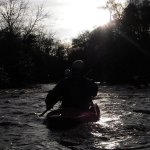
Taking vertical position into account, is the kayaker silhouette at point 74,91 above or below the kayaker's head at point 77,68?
below

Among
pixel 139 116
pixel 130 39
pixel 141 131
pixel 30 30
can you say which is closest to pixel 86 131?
pixel 141 131

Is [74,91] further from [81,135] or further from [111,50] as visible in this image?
[111,50]

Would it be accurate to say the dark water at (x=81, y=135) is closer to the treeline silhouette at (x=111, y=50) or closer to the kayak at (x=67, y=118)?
the kayak at (x=67, y=118)

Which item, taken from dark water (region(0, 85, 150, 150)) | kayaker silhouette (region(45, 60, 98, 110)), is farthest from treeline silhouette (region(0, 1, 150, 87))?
kayaker silhouette (region(45, 60, 98, 110))

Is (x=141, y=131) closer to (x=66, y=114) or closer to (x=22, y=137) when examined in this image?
(x=66, y=114)

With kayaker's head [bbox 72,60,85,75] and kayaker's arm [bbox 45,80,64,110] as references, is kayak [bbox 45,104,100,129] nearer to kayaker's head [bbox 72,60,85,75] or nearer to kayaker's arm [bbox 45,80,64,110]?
kayaker's arm [bbox 45,80,64,110]

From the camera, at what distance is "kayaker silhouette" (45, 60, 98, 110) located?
32.2 ft

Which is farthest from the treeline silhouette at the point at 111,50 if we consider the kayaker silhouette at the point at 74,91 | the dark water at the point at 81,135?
the kayaker silhouette at the point at 74,91

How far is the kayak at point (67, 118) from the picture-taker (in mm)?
9492

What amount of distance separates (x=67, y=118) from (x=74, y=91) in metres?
0.81

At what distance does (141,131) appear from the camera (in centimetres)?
933

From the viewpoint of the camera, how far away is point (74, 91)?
32.7ft

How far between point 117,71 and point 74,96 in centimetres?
4295

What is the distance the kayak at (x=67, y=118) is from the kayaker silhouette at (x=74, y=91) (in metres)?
0.22
